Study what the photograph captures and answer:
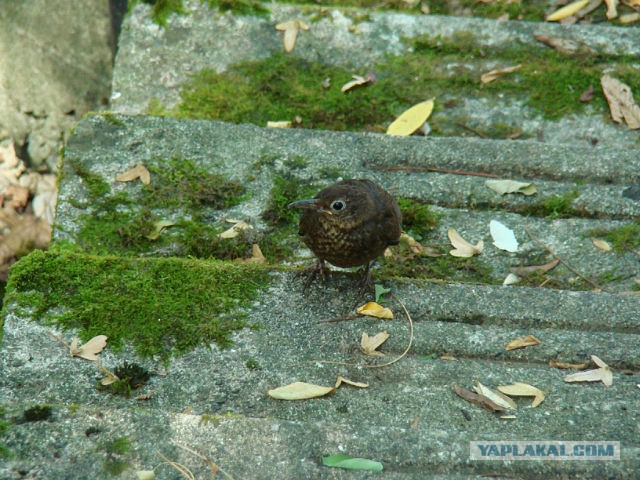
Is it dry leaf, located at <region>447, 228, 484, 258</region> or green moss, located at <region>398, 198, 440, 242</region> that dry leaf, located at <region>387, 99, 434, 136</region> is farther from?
dry leaf, located at <region>447, 228, 484, 258</region>

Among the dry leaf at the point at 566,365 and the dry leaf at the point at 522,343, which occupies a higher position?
the dry leaf at the point at 522,343

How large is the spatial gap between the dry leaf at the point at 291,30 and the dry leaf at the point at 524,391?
2.67 meters

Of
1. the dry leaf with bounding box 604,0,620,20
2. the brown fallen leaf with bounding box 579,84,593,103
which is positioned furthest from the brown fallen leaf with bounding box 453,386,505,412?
the dry leaf with bounding box 604,0,620,20

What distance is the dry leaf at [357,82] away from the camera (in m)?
4.15

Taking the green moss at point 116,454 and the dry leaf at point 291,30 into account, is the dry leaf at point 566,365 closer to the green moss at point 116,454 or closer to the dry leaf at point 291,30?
the green moss at point 116,454

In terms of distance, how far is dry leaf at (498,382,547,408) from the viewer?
2385 mm

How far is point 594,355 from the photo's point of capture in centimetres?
259

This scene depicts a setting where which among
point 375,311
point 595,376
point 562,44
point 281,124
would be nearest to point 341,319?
point 375,311

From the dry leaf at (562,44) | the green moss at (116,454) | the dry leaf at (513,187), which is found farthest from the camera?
the dry leaf at (562,44)

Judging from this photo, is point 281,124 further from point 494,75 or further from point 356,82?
point 494,75

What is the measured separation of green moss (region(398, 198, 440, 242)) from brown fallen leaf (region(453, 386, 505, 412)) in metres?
1.12

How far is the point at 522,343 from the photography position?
264cm

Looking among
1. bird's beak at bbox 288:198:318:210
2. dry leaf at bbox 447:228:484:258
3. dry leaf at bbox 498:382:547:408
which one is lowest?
dry leaf at bbox 498:382:547:408

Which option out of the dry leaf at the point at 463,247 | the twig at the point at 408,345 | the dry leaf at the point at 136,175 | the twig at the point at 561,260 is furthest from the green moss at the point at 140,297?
the twig at the point at 561,260
